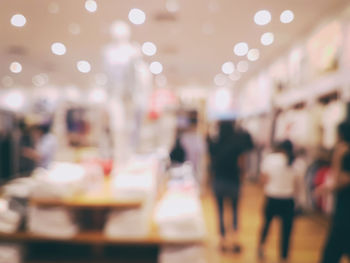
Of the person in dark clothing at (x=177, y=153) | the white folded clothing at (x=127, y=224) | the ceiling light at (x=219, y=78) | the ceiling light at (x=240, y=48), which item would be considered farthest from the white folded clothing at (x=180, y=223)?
the ceiling light at (x=219, y=78)

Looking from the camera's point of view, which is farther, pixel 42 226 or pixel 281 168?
pixel 281 168

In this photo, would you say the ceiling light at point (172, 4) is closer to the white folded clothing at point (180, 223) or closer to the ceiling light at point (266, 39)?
the ceiling light at point (266, 39)

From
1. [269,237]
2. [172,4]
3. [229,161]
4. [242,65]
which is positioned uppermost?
[242,65]

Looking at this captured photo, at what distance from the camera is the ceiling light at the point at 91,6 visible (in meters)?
1.13

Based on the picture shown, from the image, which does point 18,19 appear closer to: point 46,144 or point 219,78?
point 46,144

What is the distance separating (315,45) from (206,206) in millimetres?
3464

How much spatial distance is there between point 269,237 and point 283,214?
123cm

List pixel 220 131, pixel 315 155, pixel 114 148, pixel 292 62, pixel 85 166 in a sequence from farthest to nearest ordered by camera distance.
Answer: pixel 292 62, pixel 315 155, pixel 220 131, pixel 114 148, pixel 85 166

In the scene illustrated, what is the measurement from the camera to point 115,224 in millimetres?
2201

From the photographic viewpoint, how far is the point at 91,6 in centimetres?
117

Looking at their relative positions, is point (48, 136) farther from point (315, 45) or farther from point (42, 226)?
point (315, 45)

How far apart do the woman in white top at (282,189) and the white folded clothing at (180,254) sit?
4.15ft

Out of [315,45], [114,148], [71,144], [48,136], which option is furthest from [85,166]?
[315,45]

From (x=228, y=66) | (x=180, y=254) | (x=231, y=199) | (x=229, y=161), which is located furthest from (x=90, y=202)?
(x=231, y=199)
